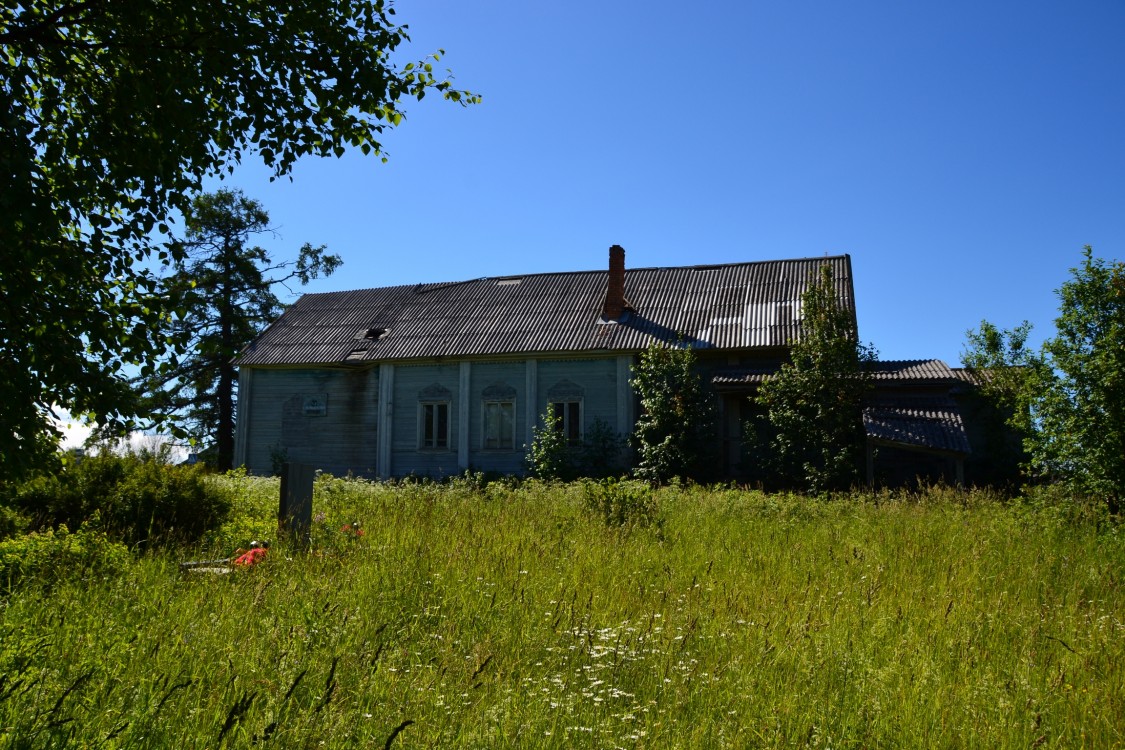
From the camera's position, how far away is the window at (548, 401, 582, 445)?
23.1 meters

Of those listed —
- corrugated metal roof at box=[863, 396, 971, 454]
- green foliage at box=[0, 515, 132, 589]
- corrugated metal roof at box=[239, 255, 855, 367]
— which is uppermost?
corrugated metal roof at box=[239, 255, 855, 367]

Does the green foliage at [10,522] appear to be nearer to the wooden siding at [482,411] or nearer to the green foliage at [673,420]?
the green foliage at [673,420]

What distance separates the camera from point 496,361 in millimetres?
24234

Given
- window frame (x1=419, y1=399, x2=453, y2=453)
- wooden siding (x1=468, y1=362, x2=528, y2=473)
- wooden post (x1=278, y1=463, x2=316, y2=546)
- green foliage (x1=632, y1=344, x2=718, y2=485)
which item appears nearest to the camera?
wooden post (x1=278, y1=463, x2=316, y2=546)

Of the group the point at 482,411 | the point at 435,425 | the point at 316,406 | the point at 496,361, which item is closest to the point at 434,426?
the point at 435,425

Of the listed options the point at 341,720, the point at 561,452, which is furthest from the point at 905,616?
the point at 561,452

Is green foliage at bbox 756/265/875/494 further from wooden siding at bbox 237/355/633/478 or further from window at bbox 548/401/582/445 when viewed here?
window at bbox 548/401/582/445

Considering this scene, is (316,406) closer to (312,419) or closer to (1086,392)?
(312,419)

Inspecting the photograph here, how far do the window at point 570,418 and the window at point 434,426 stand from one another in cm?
350

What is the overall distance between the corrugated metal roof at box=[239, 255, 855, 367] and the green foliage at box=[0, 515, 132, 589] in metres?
16.9

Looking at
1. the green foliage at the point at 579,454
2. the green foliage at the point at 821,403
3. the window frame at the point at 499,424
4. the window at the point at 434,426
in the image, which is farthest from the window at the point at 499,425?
the green foliage at the point at 821,403

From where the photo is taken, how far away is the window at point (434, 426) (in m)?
24.5

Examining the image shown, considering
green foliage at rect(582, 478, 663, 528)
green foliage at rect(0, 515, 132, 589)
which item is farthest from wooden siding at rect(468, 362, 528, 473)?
green foliage at rect(0, 515, 132, 589)

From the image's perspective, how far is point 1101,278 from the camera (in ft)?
40.5
